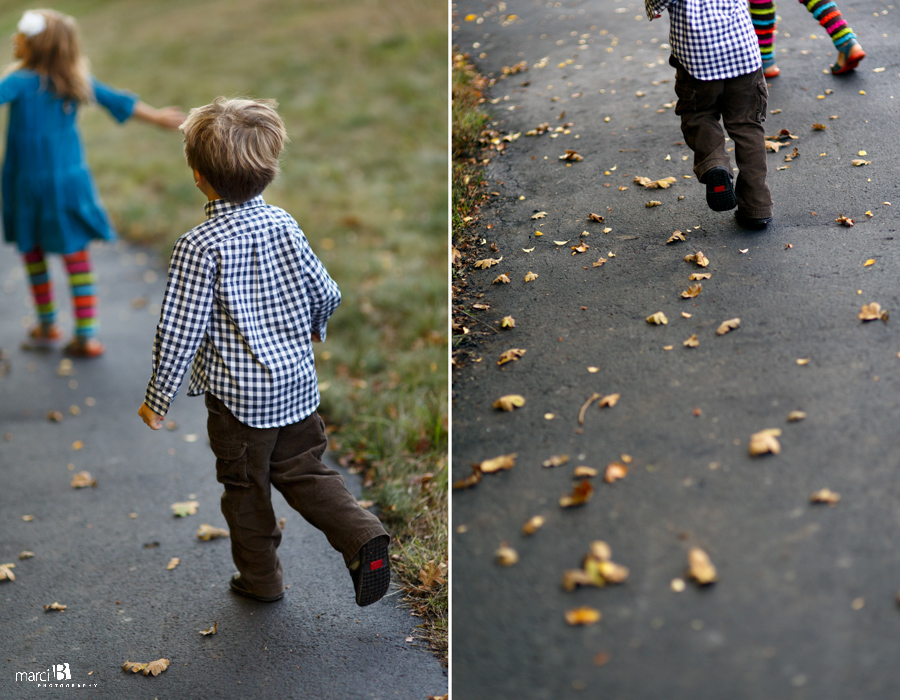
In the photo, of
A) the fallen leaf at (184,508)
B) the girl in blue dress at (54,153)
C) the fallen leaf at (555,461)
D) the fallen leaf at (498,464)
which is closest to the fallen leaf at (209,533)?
the fallen leaf at (184,508)

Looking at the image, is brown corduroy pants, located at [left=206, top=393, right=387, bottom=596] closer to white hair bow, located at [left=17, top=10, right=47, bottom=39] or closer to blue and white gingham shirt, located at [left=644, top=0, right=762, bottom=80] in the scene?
blue and white gingham shirt, located at [left=644, top=0, right=762, bottom=80]

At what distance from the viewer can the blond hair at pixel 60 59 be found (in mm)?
5391

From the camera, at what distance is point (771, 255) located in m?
4.19

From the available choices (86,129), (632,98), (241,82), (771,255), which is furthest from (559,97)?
(86,129)

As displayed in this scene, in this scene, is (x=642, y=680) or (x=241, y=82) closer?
(x=642, y=680)

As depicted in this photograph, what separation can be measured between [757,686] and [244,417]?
1953mm

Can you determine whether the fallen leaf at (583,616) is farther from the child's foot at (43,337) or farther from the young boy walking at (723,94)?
the child's foot at (43,337)

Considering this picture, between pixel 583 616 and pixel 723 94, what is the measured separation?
3.19 m

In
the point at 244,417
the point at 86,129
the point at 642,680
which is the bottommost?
the point at 86,129

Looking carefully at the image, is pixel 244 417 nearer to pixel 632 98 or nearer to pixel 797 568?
pixel 797 568

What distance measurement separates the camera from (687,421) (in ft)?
10.5

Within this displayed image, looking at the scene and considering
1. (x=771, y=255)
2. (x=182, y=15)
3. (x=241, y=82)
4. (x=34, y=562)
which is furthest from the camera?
(x=182, y=15)

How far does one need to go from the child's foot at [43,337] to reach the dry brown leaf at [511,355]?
13.7 feet

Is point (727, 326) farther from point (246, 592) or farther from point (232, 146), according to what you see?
point (246, 592)
